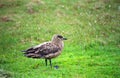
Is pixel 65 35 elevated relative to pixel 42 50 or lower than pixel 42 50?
lower

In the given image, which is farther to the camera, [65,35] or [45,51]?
[65,35]

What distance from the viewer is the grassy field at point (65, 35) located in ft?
56.1

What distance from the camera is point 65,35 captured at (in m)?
23.7

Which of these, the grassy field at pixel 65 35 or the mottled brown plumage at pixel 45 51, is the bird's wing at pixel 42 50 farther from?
the grassy field at pixel 65 35

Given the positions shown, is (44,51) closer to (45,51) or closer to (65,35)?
(45,51)

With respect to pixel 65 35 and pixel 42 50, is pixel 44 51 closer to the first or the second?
pixel 42 50

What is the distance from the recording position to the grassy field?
17.1m

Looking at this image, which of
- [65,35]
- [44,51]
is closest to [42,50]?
[44,51]

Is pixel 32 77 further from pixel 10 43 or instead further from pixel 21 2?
pixel 21 2

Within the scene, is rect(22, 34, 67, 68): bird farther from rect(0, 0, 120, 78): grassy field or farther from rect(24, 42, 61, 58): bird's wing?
rect(0, 0, 120, 78): grassy field

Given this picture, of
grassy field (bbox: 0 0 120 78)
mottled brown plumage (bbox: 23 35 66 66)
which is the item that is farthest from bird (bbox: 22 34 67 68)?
grassy field (bbox: 0 0 120 78)

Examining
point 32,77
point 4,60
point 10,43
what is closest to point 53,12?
point 10,43

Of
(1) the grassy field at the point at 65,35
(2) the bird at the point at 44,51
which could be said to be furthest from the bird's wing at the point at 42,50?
(1) the grassy field at the point at 65,35

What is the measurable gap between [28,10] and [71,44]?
21.3 ft
